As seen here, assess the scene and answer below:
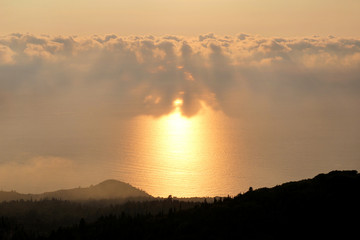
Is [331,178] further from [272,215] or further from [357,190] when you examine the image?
[272,215]

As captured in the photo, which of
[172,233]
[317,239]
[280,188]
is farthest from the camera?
[280,188]

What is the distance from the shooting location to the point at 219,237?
151375mm

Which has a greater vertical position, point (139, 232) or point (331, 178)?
point (331, 178)

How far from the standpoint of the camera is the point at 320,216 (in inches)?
6088

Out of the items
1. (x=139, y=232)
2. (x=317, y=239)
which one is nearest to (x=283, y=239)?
(x=317, y=239)

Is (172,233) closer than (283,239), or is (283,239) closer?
(283,239)

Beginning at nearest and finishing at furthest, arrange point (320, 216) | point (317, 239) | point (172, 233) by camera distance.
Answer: point (317, 239)
point (320, 216)
point (172, 233)

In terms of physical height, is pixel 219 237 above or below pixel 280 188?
below

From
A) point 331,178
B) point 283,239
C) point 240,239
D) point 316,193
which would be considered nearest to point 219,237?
point 240,239

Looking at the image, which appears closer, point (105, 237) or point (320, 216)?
point (320, 216)

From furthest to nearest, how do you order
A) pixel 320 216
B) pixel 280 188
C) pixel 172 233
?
pixel 280 188, pixel 172 233, pixel 320 216

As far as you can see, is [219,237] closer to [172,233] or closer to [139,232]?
[172,233]

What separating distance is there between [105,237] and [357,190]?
10948 centimetres

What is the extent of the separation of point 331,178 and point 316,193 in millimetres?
11167
